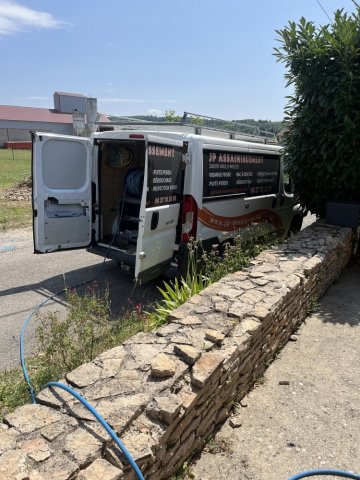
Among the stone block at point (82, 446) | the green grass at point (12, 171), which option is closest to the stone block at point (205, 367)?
the stone block at point (82, 446)

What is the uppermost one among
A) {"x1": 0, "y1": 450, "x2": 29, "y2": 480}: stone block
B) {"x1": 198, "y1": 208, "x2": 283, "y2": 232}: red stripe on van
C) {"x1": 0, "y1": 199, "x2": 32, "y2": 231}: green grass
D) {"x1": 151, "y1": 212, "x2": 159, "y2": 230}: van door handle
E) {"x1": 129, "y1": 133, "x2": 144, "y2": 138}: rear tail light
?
{"x1": 129, "y1": 133, "x2": 144, "y2": 138}: rear tail light

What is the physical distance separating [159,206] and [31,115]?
215 ft

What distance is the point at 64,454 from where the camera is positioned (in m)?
1.98

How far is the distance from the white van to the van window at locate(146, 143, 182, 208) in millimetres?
14

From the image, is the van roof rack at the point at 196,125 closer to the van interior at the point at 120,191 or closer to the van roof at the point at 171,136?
the van roof at the point at 171,136

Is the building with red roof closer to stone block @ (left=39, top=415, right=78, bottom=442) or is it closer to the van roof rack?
the van roof rack

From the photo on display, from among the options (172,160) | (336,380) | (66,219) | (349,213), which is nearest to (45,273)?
(66,219)

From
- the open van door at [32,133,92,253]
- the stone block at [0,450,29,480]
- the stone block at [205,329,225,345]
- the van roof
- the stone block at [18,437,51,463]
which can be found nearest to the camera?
the stone block at [0,450,29,480]

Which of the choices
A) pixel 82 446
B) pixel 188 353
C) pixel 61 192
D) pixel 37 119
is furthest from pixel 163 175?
pixel 37 119

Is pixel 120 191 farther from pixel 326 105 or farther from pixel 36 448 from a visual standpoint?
pixel 36 448

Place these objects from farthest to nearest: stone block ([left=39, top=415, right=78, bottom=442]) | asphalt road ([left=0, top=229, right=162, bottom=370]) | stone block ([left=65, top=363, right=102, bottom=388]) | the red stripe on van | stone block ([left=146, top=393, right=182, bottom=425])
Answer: the red stripe on van → asphalt road ([left=0, top=229, right=162, bottom=370]) → stone block ([left=65, top=363, right=102, bottom=388]) → stone block ([left=146, top=393, right=182, bottom=425]) → stone block ([left=39, top=415, right=78, bottom=442])

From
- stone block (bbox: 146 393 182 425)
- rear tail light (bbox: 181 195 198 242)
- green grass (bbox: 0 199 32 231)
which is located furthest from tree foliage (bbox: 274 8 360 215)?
green grass (bbox: 0 199 32 231)

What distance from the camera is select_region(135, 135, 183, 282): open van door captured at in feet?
16.9

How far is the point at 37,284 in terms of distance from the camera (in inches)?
250
